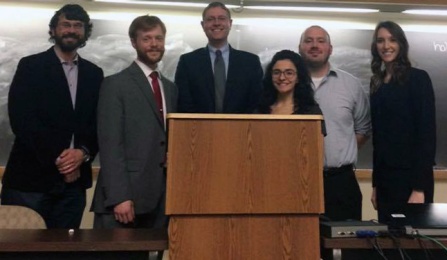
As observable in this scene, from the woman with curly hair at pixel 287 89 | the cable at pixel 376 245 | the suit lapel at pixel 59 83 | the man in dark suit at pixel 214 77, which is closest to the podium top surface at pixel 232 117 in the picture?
the cable at pixel 376 245

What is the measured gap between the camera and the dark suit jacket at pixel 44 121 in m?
2.36

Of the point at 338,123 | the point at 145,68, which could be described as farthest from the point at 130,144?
the point at 338,123

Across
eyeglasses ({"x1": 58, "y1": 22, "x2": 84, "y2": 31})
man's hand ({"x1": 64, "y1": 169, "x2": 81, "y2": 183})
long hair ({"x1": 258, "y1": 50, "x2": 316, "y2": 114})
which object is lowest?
man's hand ({"x1": 64, "y1": 169, "x2": 81, "y2": 183})

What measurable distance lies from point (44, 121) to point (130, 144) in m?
0.52

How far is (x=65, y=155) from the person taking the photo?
234 centimetres

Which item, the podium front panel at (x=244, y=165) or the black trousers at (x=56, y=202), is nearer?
the podium front panel at (x=244, y=165)

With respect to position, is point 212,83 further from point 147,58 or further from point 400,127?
point 400,127

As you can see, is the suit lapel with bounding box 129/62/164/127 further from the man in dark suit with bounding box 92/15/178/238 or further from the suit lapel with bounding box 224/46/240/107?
the suit lapel with bounding box 224/46/240/107

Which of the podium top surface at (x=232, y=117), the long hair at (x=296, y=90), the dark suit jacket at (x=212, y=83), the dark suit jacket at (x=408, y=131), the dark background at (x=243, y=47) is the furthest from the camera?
the dark background at (x=243, y=47)

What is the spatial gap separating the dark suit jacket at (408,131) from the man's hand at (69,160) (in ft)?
4.78

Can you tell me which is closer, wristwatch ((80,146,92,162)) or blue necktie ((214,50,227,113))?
wristwatch ((80,146,92,162))

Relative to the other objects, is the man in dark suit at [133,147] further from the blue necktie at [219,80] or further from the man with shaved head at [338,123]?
the man with shaved head at [338,123]

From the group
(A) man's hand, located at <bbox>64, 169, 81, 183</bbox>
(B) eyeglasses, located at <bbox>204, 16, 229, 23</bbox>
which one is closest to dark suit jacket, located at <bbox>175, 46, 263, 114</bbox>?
(B) eyeglasses, located at <bbox>204, 16, 229, 23</bbox>

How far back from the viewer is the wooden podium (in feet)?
4.84
